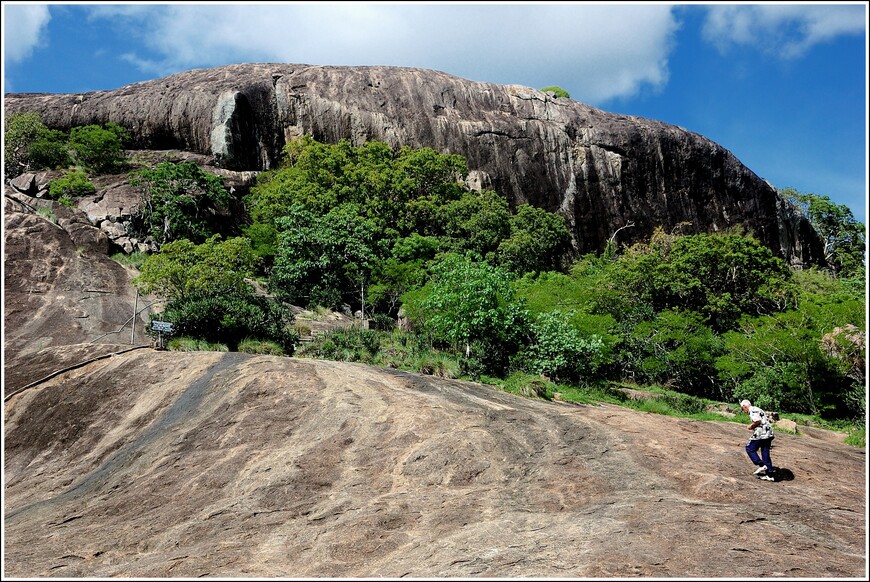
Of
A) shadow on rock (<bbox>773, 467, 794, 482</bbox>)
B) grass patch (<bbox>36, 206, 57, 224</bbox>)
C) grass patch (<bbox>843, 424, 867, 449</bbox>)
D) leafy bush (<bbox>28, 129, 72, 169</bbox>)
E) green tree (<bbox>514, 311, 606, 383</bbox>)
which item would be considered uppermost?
leafy bush (<bbox>28, 129, 72, 169</bbox>)

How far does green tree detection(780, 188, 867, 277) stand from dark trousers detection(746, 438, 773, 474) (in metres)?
55.3

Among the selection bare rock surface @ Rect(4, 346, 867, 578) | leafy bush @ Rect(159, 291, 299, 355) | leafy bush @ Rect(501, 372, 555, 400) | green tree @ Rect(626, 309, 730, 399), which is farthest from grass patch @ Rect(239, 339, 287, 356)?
green tree @ Rect(626, 309, 730, 399)

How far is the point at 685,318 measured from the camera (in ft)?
106

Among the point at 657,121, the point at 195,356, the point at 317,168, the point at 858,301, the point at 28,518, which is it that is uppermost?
the point at 657,121

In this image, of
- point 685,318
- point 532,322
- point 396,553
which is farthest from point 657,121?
point 396,553

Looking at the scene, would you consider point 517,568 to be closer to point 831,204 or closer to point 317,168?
point 317,168

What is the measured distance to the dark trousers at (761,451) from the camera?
11984 mm

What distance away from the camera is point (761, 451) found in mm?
12156

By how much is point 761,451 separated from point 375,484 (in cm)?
732

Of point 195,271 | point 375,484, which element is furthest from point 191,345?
point 375,484

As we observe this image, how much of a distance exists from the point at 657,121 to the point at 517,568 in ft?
190

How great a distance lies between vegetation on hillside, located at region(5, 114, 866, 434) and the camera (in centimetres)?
2558

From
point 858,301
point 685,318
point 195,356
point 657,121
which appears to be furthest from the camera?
point 657,121

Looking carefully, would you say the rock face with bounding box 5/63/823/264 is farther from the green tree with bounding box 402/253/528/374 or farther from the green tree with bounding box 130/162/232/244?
the green tree with bounding box 402/253/528/374
